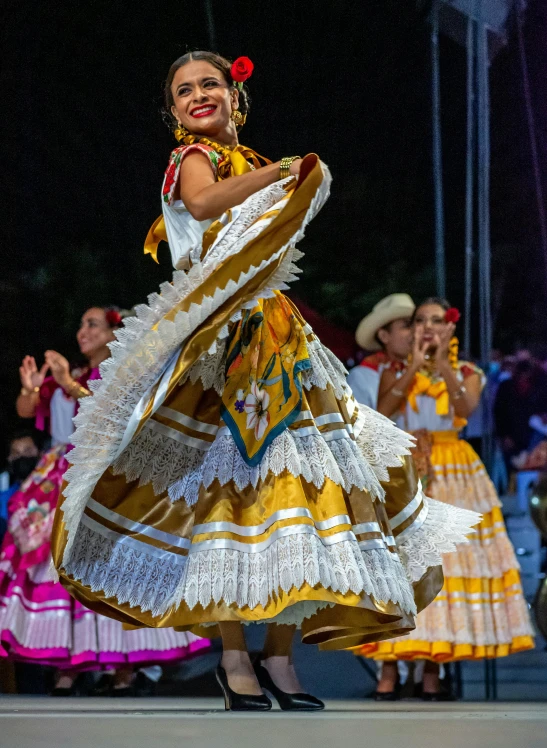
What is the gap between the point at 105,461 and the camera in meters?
2.29

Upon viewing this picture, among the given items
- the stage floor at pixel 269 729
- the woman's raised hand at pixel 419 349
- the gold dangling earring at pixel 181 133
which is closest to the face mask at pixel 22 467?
the woman's raised hand at pixel 419 349

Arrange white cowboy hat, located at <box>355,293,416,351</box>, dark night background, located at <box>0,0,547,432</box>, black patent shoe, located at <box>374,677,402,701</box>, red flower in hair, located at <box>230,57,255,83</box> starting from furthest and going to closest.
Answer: dark night background, located at <box>0,0,547,432</box>, white cowboy hat, located at <box>355,293,416,351</box>, black patent shoe, located at <box>374,677,402,701</box>, red flower in hair, located at <box>230,57,255,83</box>

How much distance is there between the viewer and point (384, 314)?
188 inches

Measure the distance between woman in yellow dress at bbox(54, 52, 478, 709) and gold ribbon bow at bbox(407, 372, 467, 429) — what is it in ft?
6.28

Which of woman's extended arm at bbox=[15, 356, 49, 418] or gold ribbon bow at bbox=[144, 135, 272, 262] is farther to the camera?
woman's extended arm at bbox=[15, 356, 49, 418]

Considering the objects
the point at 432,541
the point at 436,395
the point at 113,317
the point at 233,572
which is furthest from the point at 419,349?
the point at 233,572

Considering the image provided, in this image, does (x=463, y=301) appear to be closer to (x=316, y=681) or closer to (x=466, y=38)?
(x=466, y=38)

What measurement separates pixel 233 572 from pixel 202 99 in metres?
1.21

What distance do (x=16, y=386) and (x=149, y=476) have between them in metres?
3.09

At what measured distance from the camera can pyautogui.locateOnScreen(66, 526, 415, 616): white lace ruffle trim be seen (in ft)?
7.20

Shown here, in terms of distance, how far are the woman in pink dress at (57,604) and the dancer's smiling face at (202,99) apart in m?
1.76

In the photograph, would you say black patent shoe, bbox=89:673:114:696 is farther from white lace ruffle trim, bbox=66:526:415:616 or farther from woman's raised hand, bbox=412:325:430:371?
white lace ruffle trim, bbox=66:526:415:616

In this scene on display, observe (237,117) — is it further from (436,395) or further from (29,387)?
(29,387)

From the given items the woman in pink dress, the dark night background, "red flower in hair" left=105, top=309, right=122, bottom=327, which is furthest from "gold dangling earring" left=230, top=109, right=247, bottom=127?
the dark night background
